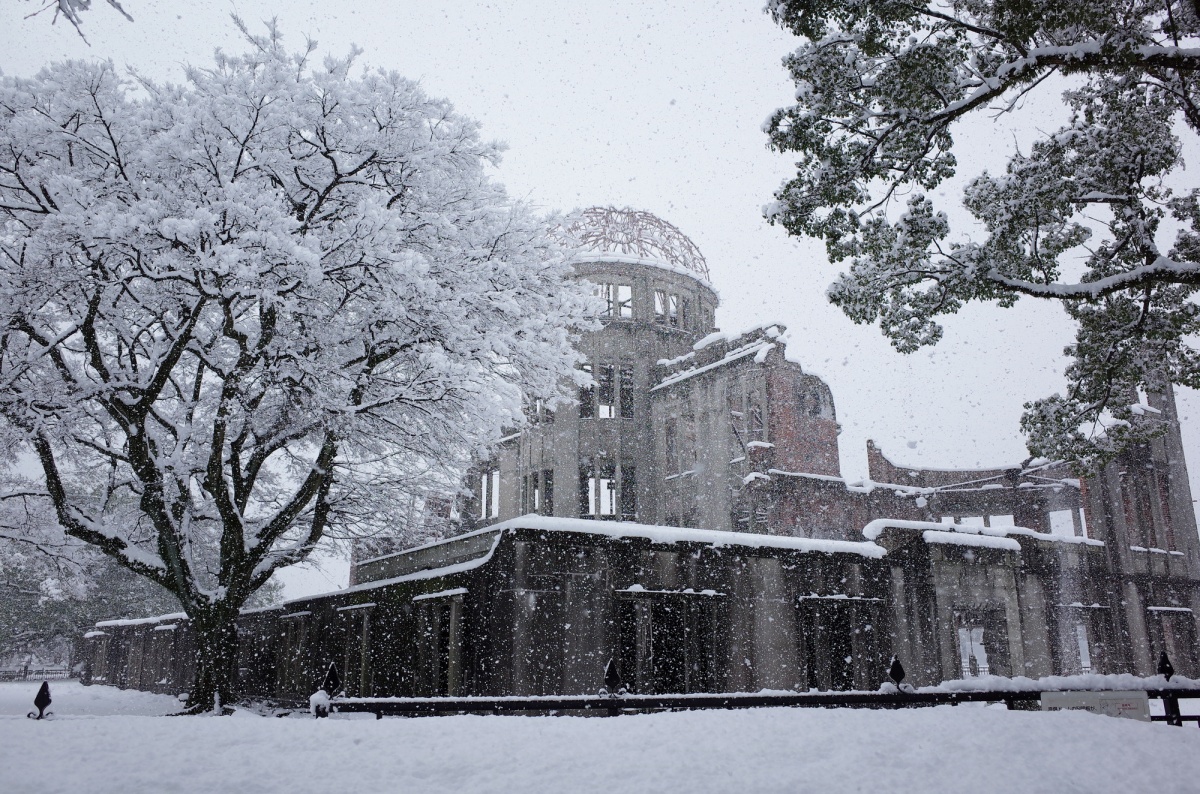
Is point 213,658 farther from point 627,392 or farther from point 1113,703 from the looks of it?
point 627,392

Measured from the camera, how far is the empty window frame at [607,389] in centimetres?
3566

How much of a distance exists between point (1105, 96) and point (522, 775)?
14298 mm

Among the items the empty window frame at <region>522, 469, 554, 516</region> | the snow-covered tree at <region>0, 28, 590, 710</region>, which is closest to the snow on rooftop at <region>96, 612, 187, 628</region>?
the empty window frame at <region>522, 469, 554, 516</region>

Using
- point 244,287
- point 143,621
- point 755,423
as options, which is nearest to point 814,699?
point 244,287

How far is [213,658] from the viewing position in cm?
1600

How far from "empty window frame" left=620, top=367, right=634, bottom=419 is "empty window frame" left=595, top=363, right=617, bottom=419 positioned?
A: 0.41 m

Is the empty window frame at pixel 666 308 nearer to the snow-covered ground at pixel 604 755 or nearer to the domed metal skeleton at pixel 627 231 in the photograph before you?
the domed metal skeleton at pixel 627 231

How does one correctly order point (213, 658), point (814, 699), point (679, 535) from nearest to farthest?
1. point (814, 699)
2. point (213, 658)
3. point (679, 535)

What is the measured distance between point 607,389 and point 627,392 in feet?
3.10

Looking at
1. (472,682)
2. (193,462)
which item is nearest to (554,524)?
(472,682)

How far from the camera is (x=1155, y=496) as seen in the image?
112 feet

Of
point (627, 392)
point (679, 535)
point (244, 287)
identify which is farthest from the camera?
point (627, 392)

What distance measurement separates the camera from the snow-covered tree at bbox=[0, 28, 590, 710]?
1464 centimetres

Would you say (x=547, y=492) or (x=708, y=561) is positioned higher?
(x=547, y=492)
